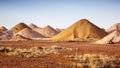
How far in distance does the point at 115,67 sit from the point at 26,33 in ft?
390

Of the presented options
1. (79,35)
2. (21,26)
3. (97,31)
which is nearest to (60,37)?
(79,35)

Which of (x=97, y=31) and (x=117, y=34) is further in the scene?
(x=97, y=31)

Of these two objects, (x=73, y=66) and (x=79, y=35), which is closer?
(x=73, y=66)

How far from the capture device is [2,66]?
17.7 metres

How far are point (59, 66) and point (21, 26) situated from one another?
15963 cm

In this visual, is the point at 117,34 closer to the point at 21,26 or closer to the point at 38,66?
the point at 38,66

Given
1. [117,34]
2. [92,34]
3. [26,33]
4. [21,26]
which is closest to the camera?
[117,34]

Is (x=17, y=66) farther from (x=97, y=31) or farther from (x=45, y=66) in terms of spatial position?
(x=97, y=31)

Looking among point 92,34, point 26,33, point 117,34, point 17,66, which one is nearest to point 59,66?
point 17,66

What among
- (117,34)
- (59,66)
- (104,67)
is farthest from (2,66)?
(117,34)

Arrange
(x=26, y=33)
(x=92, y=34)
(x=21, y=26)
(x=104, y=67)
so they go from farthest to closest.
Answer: (x=21, y=26)
(x=26, y=33)
(x=92, y=34)
(x=104, y=67)

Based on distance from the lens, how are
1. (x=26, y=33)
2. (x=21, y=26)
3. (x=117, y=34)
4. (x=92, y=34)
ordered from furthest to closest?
(x=21, y=26) → (x=26, y=33) → (x=92, y=34) → (x=117, y=34)

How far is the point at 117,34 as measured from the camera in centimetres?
5484

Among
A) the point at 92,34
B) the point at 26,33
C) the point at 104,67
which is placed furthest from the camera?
the point at 26,33
